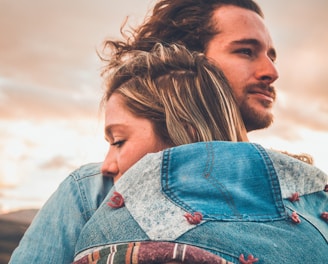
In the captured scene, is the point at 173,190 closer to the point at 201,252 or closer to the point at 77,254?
the point at 201,252

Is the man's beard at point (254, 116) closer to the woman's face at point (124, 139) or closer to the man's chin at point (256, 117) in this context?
the man's chin at point (256, 117)

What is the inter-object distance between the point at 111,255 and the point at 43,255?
2.37 ft

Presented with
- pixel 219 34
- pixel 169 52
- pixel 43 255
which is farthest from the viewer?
pixel 219 34

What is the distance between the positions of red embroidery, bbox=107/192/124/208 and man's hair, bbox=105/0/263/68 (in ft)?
7.90

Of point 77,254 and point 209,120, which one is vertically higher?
point 209,120

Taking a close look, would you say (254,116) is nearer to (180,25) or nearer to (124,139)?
(180,25)

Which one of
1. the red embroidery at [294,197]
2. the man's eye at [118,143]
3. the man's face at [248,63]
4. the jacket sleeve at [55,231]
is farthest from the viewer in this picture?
the man's face at [248,63]

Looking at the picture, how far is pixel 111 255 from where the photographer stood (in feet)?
4.57

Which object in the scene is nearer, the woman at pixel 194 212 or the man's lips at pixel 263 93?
the woman at pixel 194 212

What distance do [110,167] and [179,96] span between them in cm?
51

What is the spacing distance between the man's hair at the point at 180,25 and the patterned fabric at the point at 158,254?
8.73 ft

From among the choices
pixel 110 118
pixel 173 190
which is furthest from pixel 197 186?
pixel 110 118

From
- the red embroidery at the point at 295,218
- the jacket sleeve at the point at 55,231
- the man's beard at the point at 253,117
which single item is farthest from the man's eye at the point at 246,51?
the red embroidery at the point at 295,218

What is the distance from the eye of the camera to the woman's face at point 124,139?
86.4 inches
